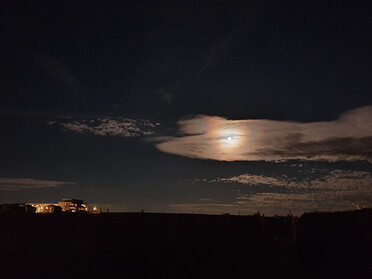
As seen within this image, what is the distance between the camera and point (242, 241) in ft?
69.3

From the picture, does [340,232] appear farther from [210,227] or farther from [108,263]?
[210,227]

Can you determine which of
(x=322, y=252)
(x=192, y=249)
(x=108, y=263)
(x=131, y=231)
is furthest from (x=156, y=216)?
(x=322, y=252)

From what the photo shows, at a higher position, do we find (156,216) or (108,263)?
(156,216)

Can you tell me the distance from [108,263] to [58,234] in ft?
39.3

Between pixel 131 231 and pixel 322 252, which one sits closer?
pixel 322 252

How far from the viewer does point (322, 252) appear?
34.7 ft

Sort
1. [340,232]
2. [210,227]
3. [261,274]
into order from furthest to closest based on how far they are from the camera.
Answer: [210,227]
[261,274]
[340,232]

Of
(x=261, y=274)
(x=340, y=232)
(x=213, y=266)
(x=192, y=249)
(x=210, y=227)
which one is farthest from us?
(x=210, y=227)

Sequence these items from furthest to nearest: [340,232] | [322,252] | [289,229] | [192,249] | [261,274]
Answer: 1. [289,229]
2. [192,249]
3. [261,274]
4. [322,252]
5. [340,232]

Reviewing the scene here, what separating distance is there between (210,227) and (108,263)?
11.2m

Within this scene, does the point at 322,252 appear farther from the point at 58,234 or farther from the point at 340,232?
the point at 58,234

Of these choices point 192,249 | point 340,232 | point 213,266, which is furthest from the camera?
point 192,249

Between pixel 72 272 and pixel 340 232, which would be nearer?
pixel 340 232

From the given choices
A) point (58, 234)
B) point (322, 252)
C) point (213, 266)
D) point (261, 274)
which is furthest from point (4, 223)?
point (322, 252)
